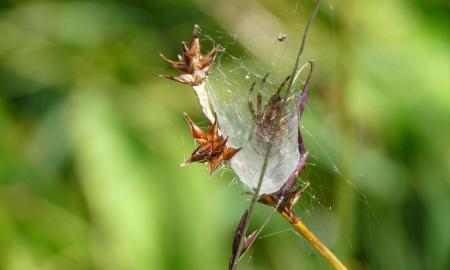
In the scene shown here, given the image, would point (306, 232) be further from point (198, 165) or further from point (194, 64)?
point (198, 165)

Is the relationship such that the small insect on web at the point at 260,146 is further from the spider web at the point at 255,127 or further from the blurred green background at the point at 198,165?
the blurred green background at the point at 198,165

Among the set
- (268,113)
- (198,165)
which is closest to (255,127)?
(268,113)

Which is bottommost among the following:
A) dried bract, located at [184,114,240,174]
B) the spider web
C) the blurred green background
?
the blurred green background

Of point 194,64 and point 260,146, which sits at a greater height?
point 194,64

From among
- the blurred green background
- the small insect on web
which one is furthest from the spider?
the blurred green background

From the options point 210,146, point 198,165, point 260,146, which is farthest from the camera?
point 198,165

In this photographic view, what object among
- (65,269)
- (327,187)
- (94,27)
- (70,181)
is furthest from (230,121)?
(94,27)

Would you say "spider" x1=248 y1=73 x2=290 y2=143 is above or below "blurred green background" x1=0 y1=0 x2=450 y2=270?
above

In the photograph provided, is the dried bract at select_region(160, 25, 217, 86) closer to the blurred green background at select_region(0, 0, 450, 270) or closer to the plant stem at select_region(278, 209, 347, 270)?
the plant stem at select_region(278, 209, 347, 270)
